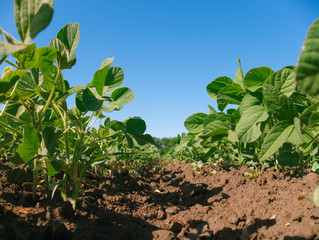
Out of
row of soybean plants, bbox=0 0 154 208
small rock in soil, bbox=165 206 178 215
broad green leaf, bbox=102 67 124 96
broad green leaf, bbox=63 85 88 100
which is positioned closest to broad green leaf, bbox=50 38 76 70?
row of soybean plants, bbox=0 0 154 208

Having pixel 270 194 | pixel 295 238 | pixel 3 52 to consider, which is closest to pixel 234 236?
pixel 295 238

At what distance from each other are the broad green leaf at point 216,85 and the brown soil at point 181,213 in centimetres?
80

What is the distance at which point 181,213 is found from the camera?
188 centimetres

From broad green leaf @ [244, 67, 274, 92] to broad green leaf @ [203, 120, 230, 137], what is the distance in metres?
0.33

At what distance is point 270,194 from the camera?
1.69 m

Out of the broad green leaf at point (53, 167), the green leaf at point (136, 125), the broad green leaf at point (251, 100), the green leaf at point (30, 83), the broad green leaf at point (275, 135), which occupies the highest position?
the green leaf at point (30, 83)

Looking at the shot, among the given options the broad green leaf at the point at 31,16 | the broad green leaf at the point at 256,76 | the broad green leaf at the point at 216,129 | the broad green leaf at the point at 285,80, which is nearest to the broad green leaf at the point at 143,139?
the broad green leaf at the point at 216,129

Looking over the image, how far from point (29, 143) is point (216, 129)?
1157mm

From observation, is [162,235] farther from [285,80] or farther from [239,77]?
[239,77]

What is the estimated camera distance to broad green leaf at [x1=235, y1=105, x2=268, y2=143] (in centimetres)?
144

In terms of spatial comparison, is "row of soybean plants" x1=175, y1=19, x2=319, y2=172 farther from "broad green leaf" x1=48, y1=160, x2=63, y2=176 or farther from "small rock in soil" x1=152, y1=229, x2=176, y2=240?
"broad green leaf" x1=48, y1=160, x2=63, y2=176

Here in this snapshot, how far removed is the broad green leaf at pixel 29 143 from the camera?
4.15 ft

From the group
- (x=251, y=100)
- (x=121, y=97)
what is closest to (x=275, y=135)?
(x=251, y=100)

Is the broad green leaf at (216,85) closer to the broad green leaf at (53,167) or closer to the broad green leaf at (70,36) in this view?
the broad green leaf at (70,36)
